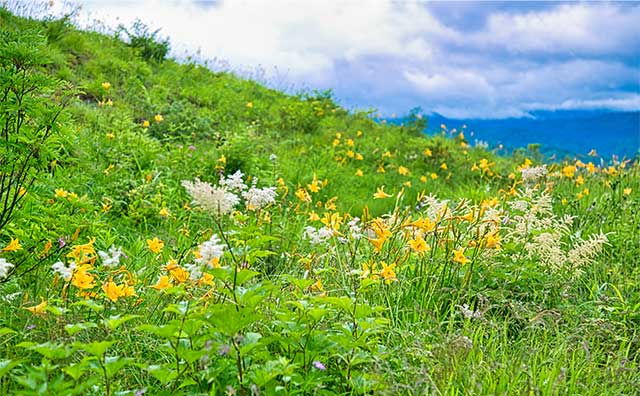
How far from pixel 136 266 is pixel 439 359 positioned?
2214 millimetres

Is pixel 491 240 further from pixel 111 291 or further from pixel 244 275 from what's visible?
pixel 111 291

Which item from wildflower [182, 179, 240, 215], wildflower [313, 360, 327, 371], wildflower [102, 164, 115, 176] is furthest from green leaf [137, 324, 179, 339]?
wildflower [102, 164, 115, 176]

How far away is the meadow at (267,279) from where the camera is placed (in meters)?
2.33

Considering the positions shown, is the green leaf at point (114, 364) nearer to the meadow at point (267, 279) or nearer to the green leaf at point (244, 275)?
the meadow at point (267, 279)

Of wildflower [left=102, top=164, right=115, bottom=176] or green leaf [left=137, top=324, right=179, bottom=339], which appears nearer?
green leaf [left=137, top=324, right=179, bottom=339]

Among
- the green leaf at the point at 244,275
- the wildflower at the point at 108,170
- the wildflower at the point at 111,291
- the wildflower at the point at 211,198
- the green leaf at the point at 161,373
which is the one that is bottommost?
the green leaf at the point at 161,373

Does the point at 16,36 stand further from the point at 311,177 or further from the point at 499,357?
the point at 311,177

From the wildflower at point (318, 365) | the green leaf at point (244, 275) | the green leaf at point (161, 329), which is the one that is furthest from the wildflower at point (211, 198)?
the wildflower at point (318, 365)

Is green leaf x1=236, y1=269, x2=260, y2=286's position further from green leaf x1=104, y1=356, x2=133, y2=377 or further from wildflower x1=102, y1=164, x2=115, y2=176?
wildflower x1=102, y1=164, x2=115, y2=176

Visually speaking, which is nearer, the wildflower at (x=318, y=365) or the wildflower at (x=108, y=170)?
the wildflower at (x=318, y=365)

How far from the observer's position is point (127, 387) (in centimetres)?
268

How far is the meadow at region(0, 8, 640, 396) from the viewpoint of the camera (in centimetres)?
233

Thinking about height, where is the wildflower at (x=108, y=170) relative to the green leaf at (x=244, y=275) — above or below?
above

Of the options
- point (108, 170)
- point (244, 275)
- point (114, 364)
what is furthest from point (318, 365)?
point (108, 170)
